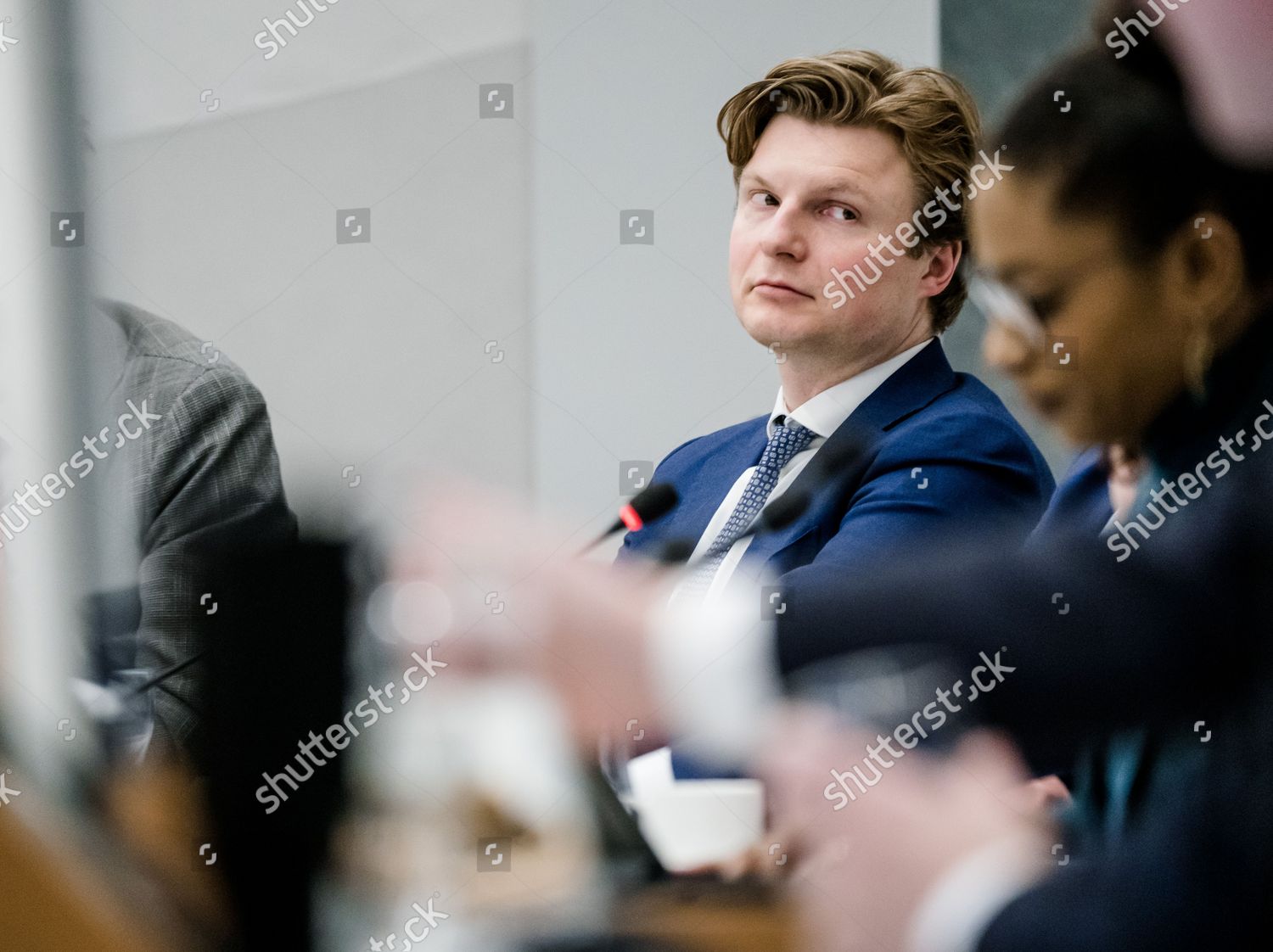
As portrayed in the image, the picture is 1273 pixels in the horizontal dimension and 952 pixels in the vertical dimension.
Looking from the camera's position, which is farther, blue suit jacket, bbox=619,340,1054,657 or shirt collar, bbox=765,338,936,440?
shirt collar, bbox=765,338,936,440

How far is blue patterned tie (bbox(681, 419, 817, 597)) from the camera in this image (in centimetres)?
86

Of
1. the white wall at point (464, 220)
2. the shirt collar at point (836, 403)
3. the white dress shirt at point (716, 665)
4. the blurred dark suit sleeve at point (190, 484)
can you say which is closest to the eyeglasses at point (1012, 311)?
the white dress shirt at point (716, 665)

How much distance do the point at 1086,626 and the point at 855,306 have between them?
554 mm

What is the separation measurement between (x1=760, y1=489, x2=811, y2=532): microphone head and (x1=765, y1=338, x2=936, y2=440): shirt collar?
0.55ft

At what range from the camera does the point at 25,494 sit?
725mm

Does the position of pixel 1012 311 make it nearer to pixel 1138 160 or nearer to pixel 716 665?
pixel 1138 160

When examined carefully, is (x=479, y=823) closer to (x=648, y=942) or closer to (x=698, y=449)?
(x=648, y=942)

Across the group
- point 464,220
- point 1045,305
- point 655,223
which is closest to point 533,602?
point 1045,305

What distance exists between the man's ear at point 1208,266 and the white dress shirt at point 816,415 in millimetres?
441

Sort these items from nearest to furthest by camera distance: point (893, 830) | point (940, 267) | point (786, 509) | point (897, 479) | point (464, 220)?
point (893, 830)
point (786, 509)
point (897, 479)
point (940, 267)
point (464, 220)

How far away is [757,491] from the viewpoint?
0.91 m

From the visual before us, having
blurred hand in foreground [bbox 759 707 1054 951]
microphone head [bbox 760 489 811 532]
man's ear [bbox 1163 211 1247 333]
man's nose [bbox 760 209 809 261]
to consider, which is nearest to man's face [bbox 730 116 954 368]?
man's nose [bbox 760 209 809 261]

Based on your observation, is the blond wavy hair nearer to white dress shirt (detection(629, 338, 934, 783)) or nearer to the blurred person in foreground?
the blurred person in foreground

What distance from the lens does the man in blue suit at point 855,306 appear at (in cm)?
91
